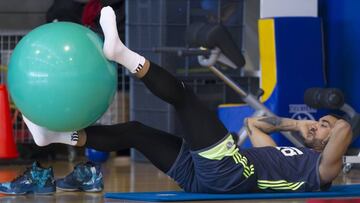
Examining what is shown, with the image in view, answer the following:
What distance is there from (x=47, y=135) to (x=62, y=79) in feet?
1.57

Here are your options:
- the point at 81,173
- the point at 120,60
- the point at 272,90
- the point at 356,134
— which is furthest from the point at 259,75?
the point at 120,60

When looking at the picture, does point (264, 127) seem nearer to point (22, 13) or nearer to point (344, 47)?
point (344, 47)

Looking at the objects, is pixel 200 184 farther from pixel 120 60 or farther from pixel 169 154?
pixel 120 60

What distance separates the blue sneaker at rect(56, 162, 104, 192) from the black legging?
40 centimetres

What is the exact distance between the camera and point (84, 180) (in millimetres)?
5520

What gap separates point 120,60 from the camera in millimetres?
4691

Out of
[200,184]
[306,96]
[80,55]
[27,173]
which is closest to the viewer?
[80,55]

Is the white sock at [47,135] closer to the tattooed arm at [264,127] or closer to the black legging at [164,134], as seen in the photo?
the black legging at [164,134]

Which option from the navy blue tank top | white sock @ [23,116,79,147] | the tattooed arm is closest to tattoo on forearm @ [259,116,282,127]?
the tattooed arm

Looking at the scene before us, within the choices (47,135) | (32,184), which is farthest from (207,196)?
(32,184)

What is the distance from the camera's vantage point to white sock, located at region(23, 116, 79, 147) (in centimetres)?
496

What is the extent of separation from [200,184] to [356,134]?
228cm

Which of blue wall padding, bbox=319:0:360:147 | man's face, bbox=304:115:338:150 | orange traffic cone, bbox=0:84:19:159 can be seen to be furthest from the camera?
blue wall padding, bbox=319:0:360:147

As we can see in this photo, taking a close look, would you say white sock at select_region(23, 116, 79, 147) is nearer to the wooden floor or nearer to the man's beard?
the wooden floor
